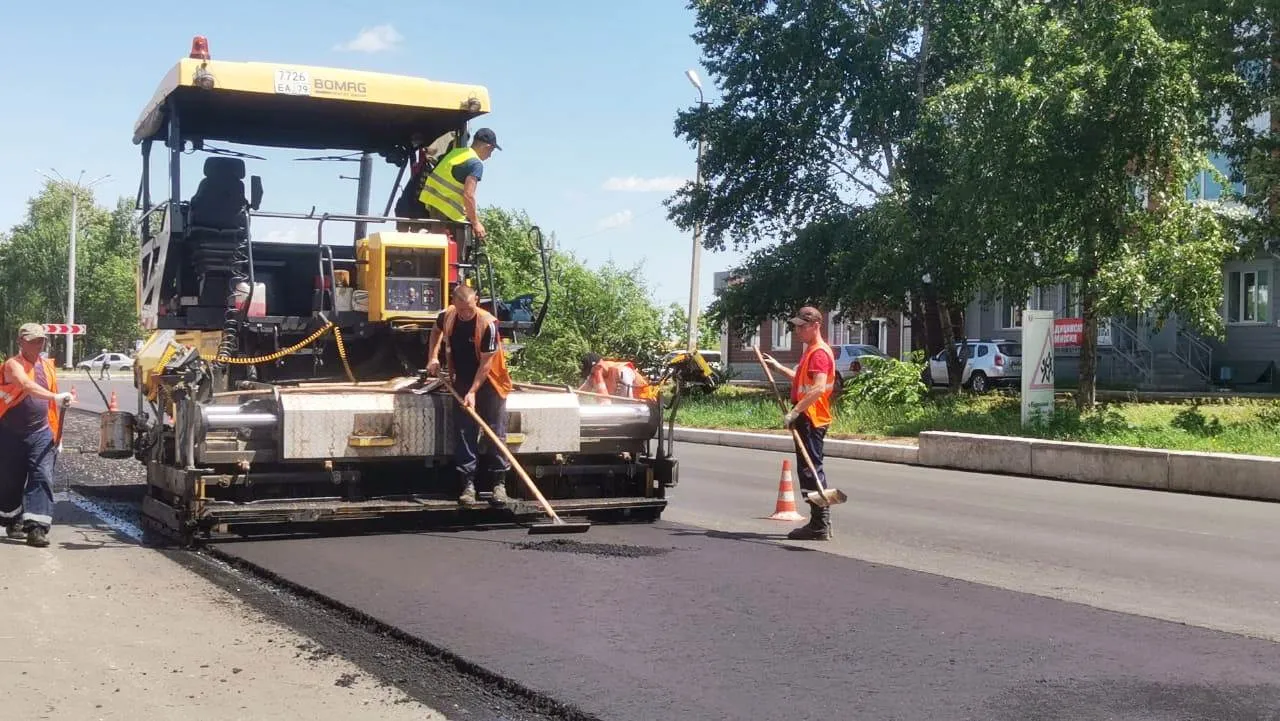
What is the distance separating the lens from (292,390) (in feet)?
28.5

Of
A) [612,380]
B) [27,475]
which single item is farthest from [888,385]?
[27,475]

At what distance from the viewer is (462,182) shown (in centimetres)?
977

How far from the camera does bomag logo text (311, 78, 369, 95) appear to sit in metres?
9.57

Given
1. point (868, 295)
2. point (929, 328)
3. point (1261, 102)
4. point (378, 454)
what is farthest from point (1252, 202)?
point (378, 454)

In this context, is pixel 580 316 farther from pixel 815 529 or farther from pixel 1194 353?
pixel 815 529

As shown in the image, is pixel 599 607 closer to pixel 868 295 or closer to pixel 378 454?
pixel 378 454

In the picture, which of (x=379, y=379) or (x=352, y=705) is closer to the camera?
(x=352, y=705)

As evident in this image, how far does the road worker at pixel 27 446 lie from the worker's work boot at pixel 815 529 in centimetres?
510

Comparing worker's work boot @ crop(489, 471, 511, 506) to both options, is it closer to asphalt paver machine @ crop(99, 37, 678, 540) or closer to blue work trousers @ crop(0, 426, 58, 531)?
asphalt paver machine @ crop(99, 37, 678, 540)

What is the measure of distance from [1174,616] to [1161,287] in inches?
490

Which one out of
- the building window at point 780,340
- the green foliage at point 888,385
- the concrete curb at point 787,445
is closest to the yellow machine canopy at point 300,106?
the concrete curb at point 787,445

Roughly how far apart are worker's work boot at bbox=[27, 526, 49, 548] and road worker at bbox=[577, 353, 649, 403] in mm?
5774

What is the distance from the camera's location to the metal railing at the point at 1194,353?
109ft

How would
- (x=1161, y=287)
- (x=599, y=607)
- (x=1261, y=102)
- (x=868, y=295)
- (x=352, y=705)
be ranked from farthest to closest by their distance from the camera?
(x=868, y=295) < (x=1261, y=102) < (x=1161, y=287) < (x=599, y=607) < (x=352, y=705)
